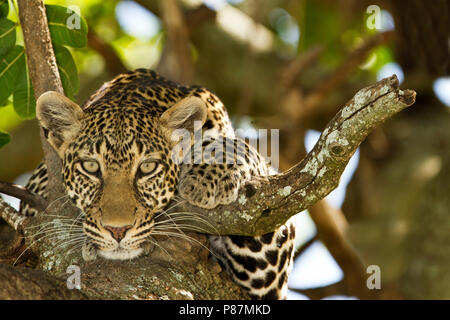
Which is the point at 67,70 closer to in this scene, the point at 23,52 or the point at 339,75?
the point at 23,52

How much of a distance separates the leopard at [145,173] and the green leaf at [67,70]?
26 centimetres

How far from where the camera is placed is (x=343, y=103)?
10680 mm

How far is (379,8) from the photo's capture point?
1114 centimetres

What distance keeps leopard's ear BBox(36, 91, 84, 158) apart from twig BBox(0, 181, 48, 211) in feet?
1.88

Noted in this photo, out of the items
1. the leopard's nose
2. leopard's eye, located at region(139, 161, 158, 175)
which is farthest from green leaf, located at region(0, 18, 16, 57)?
the leopard's nose

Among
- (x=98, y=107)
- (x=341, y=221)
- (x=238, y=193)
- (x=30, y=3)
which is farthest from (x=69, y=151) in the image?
(x=341, y=221)

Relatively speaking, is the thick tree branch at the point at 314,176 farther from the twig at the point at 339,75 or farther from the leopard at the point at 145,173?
the twig at the point at 339,75

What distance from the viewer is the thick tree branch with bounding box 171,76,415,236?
4.03 meters

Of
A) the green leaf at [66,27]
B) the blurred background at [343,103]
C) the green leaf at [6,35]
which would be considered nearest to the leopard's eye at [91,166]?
the green leaf at [66,27]

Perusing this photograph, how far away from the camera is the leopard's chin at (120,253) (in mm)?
5342

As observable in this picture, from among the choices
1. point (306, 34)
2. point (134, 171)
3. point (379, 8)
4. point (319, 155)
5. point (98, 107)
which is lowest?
point (319, 155)

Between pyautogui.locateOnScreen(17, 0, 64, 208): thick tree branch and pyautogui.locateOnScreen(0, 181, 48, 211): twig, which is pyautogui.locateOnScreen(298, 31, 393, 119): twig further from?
pyautogui.locateOnScreen(0, 181, 48, 211): twig
